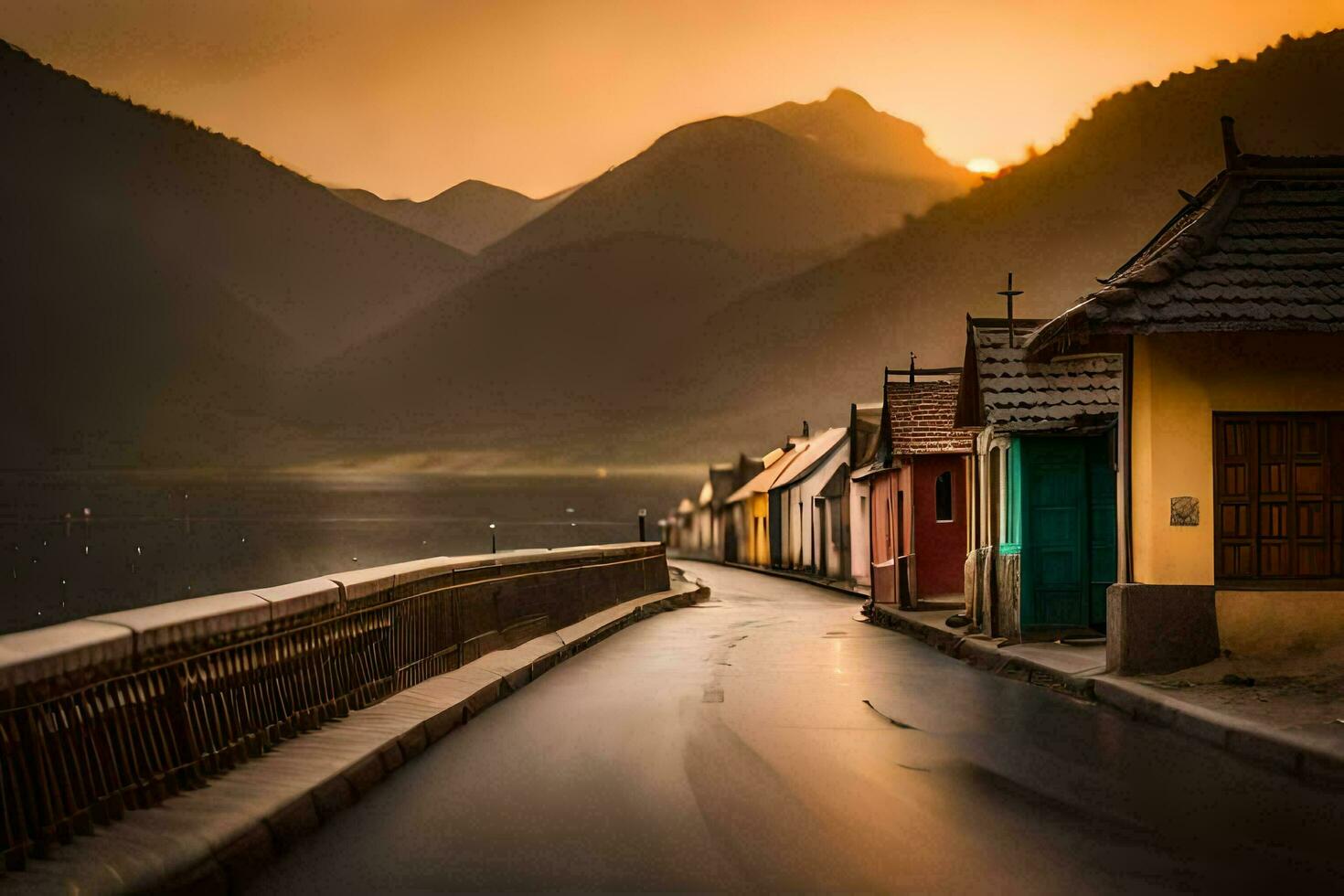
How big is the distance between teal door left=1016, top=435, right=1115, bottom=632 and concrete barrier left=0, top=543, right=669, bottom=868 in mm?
11134

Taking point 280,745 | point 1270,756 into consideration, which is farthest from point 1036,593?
point 280,745

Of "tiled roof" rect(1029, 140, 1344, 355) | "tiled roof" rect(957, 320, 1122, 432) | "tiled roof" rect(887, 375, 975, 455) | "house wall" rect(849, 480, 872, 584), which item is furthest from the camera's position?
"house wall" rect(849, 480, 872, 584)

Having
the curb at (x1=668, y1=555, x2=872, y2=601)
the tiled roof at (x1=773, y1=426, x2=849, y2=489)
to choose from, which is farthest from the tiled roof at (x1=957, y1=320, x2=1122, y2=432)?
the tiled roof at (x1=773, y1=426, x2=849, y2=489)

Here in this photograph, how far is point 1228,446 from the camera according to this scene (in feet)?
50.9

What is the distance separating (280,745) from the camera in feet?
30.5

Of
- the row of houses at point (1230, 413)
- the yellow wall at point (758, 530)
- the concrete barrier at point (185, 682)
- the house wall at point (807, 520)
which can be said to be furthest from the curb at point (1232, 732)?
the yellow wall at point (758, 530)

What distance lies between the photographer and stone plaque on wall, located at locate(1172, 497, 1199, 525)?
602 inches

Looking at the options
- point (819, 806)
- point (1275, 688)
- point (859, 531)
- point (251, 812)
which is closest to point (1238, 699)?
point (1275, 688)

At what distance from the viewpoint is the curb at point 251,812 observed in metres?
5.93

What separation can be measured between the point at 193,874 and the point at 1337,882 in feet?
17.3

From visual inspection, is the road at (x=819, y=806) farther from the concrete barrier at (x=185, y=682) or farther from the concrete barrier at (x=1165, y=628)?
the concrete barrier at (x=1165, y=628)

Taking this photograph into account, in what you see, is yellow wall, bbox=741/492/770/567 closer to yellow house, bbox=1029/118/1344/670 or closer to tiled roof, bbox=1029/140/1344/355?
tiled roof, bbox=1029/140/1344/355

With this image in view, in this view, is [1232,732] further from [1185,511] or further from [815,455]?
[815,455]

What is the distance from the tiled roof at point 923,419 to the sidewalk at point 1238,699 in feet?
49.2
